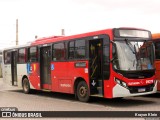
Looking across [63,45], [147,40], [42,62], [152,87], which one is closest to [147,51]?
[147,40]

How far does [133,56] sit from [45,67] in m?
6.40

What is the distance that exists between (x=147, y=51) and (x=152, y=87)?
1482 mm

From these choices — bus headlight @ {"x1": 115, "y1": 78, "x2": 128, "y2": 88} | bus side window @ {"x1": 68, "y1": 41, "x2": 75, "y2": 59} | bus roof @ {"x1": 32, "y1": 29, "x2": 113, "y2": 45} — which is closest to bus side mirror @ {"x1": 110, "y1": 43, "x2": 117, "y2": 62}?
bus roof @ {"x1": 32, "y1": 29, "x2": 113, "y2": 45}

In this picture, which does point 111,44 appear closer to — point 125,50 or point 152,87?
point 125,50

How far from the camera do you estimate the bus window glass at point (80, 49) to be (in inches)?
622

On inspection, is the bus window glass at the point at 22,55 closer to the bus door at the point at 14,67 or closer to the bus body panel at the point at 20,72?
the bus body panel at the point at 20,72

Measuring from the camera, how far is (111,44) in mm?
14164

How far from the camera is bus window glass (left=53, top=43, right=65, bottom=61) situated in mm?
17423

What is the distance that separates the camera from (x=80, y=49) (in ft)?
52.4

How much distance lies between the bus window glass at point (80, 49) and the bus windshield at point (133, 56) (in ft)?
6.71

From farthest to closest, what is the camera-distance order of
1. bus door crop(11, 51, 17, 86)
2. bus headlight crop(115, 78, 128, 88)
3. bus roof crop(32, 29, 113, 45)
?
bus door crop(11, 51, 17, 86) → bus roof crop(32, 29, 113, 45) → bus headlight crop(115, 78, 128, 88)

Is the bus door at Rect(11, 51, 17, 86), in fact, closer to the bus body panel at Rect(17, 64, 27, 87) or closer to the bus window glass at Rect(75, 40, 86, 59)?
the bus body panel at Rect(17, 64, 27, 87)

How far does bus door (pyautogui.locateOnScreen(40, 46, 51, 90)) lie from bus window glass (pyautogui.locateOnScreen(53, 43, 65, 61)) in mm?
722

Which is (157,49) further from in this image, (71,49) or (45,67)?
(45,67)
